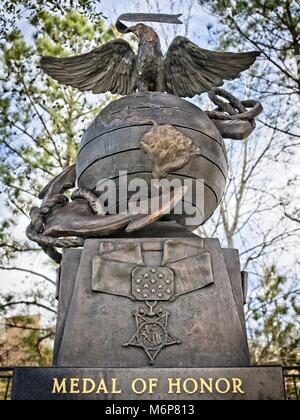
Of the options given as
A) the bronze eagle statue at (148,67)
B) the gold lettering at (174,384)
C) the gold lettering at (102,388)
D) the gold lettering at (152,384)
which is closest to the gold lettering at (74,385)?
the gold lettering at (102,388)

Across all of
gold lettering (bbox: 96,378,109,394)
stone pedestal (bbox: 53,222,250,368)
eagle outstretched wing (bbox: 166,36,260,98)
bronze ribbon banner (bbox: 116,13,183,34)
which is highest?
bronze ribbon banner (bbox: 116,13,183,34)

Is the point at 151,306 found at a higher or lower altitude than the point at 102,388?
higher

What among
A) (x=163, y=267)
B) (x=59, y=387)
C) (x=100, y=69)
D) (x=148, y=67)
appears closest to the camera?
(x=59, y=387)

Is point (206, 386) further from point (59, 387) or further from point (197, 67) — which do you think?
point (197, 67)

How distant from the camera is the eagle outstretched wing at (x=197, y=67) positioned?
545 cm

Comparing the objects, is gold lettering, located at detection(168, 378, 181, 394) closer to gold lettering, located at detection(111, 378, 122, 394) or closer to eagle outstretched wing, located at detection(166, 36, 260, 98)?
gold lettering, located at detection(111, 378, 122, 394)

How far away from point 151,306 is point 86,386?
2.40 feet

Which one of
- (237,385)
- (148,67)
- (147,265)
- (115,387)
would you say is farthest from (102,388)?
(148,67)

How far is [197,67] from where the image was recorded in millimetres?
5523

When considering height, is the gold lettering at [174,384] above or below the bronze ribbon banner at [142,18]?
below

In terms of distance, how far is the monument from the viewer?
3344mm

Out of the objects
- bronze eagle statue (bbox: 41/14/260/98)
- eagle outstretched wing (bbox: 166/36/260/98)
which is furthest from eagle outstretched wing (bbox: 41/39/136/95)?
eagle outstretched wing (bbox: 166/36/260/98)

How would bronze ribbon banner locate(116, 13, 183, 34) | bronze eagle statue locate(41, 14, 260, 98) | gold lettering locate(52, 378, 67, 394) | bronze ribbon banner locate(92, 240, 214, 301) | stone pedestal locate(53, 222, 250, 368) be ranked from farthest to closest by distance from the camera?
bronze ribbon banner locate(116, 13, 183, 34), bronze eagle statue locate(41, 14, 260, 98), bronze ribbon banner locate(92, 240, 214, 301), stone pedestal locate(53, 222, 250, 368), gold lettering locate(52, 378, 67, 394)

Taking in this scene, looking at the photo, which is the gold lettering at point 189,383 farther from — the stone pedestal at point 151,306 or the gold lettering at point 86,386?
the gold lettering at point 86,386
